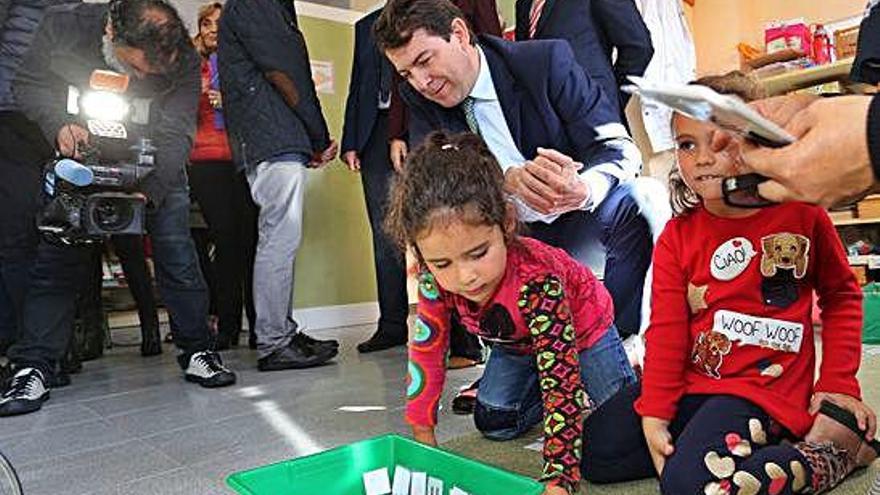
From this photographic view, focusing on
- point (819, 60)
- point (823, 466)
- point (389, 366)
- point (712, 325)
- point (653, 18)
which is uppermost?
point (653, 18)

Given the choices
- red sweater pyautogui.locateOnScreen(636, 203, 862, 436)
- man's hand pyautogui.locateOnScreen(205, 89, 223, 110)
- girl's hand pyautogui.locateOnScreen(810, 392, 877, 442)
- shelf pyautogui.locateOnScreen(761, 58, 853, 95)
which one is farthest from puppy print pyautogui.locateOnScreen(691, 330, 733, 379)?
man's hand pyautogui.locateOnScreen(205, 89, 223, 110)

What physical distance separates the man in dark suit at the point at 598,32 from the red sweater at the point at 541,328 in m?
0.59

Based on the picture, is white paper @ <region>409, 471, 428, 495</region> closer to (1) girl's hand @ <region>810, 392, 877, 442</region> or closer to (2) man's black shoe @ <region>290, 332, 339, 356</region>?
(1) girl's hand @ <region>810, 392, 877, 442</region>

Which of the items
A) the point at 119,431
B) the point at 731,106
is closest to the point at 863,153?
the point at 731,106

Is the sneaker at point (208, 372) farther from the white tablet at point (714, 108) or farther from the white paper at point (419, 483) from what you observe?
the white tablet at point (714, 108)

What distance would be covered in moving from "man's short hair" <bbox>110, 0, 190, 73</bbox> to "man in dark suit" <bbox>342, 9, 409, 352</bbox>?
1.85 ft

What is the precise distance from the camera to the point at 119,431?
1.26 meters

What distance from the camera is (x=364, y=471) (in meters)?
0.74

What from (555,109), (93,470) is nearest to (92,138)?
(93,470)

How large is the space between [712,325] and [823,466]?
18 centimetres

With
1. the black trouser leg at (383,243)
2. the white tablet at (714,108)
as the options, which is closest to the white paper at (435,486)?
the white tablet at (714,108)

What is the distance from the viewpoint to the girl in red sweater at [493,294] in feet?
2.58

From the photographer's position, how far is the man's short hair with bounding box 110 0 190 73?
139cm

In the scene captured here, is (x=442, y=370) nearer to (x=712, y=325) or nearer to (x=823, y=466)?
(x=712, y=325)
